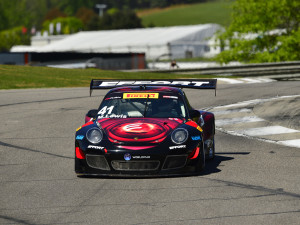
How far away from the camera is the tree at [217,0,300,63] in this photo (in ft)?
134

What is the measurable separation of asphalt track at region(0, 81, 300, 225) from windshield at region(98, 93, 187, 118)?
990mm

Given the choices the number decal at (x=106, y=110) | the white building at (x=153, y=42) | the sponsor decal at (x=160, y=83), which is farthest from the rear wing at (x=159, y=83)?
the white building at (x=153, y=42)

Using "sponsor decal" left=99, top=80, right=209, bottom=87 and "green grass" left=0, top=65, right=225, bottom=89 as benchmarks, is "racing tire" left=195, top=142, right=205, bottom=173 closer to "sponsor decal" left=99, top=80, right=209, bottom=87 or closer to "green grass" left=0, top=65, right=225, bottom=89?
"sponsor decal" left=99, top=80, right=209, bottom=87

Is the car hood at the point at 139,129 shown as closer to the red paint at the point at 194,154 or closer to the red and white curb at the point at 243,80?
the red paint at the point at 194,154

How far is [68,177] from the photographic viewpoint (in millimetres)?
9125

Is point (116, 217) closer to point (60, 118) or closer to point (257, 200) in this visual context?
point (257, 200)

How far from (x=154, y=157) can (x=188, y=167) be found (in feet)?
1.76

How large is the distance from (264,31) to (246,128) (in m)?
28.5

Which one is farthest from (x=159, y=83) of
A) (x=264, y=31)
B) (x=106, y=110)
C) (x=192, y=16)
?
(x=192, y=16)

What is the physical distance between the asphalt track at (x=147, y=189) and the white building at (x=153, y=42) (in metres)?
54.0

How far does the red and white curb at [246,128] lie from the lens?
13.0 m

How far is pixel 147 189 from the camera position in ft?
26.9

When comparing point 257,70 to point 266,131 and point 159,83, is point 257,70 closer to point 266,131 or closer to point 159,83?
point 266,131

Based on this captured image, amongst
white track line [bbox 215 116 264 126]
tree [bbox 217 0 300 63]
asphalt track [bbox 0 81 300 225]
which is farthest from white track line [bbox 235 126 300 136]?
tree [bbox 217 0 300 63]
